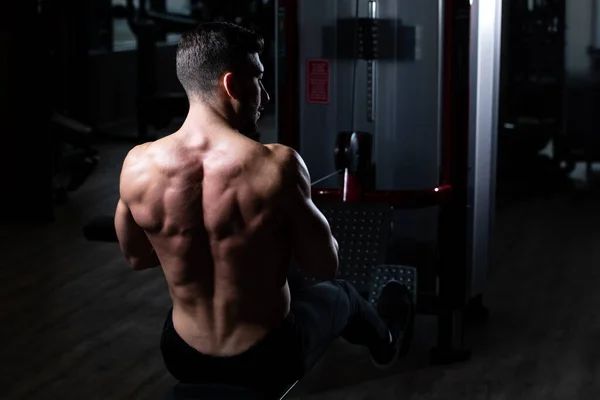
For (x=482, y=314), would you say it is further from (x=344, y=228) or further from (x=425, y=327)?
(x=344, y=228)

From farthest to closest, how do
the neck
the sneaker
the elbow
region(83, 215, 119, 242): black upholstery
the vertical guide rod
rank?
the vertical guide rod
region(83, 215, 119, 242): black upholstery
the sneaker
the elbow
the neck

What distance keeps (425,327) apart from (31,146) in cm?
241

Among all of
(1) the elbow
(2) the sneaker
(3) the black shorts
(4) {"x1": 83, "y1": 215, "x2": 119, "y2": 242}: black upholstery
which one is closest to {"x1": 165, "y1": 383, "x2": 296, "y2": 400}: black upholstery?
(3) the black shorts

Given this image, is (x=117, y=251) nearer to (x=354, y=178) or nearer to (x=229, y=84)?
(x=354, y=178)

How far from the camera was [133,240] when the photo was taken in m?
1.99

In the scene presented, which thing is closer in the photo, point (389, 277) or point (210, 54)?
point (210, 54)

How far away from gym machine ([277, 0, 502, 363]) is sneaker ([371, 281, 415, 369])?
373mm

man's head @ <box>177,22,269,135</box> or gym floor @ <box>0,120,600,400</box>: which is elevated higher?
Answer: man's head @ <box>177,22,269,135</box>

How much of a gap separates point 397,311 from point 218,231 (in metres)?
1.03

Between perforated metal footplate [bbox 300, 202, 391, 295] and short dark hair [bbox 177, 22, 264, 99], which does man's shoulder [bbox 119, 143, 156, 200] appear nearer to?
short dark hair [bbox 177, 22, 264, 99]

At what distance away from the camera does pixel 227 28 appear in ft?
6.22

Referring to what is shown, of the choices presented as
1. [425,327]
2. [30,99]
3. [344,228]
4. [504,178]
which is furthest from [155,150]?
[504,178]

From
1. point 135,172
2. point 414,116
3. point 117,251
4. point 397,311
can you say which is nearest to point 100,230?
point 397,311

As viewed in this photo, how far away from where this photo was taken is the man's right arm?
6.17ft
